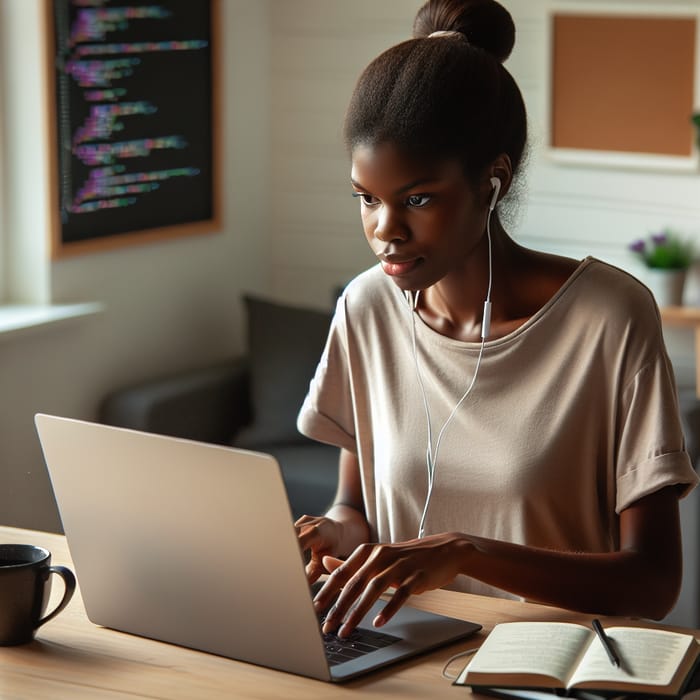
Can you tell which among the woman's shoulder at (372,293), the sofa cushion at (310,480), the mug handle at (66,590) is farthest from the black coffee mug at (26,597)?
the sofa cushion at (310,480)

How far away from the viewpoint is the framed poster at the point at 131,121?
123 inches

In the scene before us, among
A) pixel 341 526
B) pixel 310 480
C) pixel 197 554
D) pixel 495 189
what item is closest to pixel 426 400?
pixel 341 526

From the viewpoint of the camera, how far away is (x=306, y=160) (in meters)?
3.91

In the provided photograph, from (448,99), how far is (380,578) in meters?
0.58

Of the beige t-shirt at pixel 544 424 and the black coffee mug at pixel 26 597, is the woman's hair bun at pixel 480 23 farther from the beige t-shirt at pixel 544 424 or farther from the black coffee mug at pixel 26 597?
the black coffee mug at pixel 26 597

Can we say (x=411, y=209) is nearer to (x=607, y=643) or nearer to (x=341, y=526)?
(x=341, y=526)

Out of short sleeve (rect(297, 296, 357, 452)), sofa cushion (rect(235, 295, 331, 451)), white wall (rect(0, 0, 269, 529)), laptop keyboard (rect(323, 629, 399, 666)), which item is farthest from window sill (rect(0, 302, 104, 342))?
laptop keyboard (rect(323, 629, 399, 666))

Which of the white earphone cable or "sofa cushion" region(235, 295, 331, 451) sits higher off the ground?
the white earphone cable

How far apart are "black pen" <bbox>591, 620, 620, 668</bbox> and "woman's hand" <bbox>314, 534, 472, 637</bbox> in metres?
0.17

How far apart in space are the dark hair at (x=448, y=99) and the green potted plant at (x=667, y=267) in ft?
5.63

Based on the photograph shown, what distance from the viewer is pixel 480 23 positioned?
1627 mm

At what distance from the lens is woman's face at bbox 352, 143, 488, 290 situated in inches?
58.8

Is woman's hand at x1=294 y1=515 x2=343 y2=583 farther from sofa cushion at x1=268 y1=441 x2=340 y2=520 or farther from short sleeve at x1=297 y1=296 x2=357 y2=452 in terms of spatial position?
sofa cushion at x1=268 y1=441 x2=340 y2=520

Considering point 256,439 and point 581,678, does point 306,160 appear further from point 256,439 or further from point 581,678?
point 581,678
